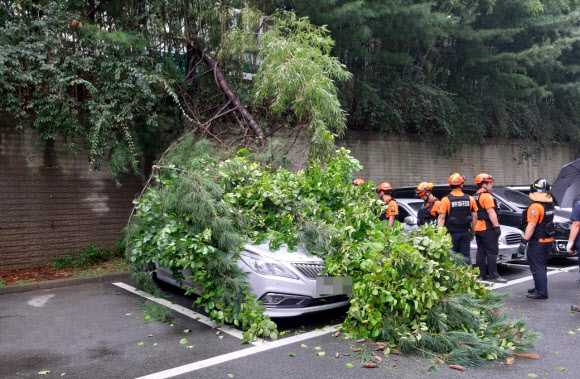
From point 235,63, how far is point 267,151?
2993 millimetres

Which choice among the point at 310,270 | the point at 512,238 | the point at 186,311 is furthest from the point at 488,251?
the point at 186,311

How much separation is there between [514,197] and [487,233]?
12.0ft

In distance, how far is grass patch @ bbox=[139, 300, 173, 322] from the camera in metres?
5.81

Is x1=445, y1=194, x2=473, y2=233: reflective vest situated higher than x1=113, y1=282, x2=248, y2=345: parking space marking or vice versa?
x1=445, y1=194, x2=473, y2=233: reflective vest

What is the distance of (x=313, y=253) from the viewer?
215 inches

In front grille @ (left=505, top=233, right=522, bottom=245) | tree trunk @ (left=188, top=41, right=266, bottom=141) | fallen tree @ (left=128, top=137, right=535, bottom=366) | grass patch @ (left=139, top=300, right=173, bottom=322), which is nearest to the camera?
fallen tree @ (left=128, top=137, right=535, bottom=366)

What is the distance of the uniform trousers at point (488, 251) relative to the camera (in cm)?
774

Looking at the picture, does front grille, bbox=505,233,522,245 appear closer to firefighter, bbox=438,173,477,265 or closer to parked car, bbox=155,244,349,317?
firefighter, bbox=438,173,477,265

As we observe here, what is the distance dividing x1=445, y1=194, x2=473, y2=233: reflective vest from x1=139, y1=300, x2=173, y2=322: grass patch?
443cm

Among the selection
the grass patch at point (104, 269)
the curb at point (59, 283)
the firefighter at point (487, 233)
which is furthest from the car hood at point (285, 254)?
the grass patch at point (104, 269)

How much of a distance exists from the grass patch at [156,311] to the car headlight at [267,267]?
4.39 ft

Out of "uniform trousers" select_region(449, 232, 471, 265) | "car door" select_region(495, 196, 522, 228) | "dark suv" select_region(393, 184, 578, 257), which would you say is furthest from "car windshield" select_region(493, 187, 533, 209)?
"uniform trousers" select_region(449, 232, 471, 265)

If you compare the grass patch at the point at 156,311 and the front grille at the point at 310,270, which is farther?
the grass patch at the point at 156,311

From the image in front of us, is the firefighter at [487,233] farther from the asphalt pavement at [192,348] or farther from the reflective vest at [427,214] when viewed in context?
the asphalt pavement at [192,348]
